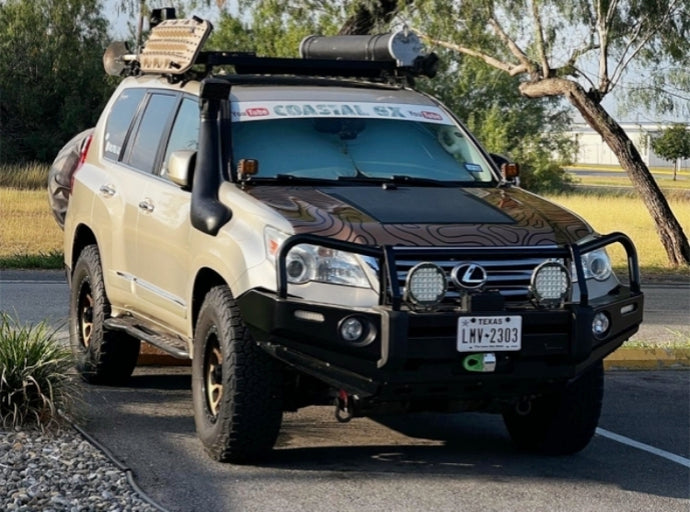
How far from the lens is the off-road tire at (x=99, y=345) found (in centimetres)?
867

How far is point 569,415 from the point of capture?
7039mm

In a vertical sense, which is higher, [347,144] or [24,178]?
[347,144]

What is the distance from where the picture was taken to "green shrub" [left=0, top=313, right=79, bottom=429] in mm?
7066

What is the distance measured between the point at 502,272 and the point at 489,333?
1.14 feet

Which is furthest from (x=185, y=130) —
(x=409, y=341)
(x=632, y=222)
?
(x=632, y=222)

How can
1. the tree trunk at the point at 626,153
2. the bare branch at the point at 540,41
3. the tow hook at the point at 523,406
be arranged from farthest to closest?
1. the tree trunk at the point at 626,153
2. the bare branch at the point at 540,41
3. the tow hook at the point at 523,406

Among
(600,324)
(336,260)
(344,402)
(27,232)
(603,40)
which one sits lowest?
(27,232)

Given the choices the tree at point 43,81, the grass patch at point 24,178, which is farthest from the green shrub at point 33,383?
the tree at point 43,81

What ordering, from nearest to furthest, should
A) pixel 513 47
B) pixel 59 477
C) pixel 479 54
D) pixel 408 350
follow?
pixel 408 350, pixel 59 477, pixel 513 47, pixel 479 54

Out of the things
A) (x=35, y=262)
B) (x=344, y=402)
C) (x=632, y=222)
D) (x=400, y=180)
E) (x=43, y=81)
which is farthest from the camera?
(x=43, y=81)

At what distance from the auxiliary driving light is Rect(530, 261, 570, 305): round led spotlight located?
0.24m

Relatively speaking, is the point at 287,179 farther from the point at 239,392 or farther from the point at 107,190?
the point at 107,190

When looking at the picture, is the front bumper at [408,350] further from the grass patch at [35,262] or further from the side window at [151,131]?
the grass patch at [35,262]

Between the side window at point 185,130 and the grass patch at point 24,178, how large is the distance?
31.3 metres
